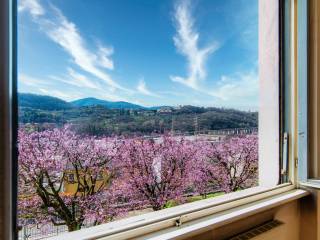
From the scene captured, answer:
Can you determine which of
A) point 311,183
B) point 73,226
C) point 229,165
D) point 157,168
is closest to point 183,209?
point 157,168

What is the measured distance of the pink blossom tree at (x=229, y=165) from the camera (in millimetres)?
1283

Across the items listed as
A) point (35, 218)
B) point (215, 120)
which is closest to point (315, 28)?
point (215, 120)

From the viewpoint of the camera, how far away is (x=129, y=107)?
3.37 feet

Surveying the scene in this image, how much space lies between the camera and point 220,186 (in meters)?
1.36

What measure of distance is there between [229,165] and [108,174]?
0.72m

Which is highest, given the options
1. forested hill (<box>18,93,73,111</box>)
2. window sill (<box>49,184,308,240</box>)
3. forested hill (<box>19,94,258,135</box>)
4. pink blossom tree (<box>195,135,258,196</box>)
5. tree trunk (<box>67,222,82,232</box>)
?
forested hill (<box>18,93,73,111</box>)

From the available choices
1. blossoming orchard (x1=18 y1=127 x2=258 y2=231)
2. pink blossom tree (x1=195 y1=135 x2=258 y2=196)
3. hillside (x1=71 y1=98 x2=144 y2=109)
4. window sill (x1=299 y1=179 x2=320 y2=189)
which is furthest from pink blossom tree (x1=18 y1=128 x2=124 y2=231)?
window sill (x1=299 y1=179 x2=320 y2=189)

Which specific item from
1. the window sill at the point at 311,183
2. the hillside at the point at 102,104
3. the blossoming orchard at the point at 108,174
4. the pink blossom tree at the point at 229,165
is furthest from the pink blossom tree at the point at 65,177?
the window sill at the point at 311,183

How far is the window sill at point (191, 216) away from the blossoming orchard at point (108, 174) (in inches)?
1.3

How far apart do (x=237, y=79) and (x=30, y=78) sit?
1.05m

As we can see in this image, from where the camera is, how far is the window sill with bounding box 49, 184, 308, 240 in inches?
37.5

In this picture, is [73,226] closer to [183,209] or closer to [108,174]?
[108,174]

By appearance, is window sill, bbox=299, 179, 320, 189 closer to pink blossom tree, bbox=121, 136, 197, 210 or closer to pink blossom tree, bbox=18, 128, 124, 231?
pink blossom tree, bbox=121, 136, 197, 210

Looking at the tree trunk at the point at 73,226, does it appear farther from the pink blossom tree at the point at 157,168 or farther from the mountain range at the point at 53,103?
the mountain range at the point at 53,103
